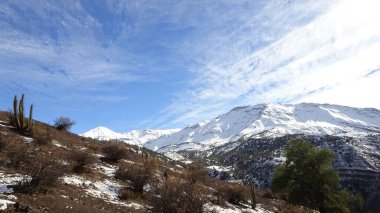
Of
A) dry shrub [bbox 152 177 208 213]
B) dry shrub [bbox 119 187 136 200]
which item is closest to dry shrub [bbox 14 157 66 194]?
dry shrub [bbox 119 187 136 200]

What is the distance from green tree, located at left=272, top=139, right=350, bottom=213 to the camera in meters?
45.0

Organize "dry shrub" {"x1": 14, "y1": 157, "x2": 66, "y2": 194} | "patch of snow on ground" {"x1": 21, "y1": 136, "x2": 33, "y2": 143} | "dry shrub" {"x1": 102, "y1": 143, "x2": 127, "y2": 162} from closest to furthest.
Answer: "dry shrub" {"x1": 14, "y1": 157, "x2": 66, "y2": 194} < "patch of snow on ground" {"x1": 21, "y1": 136, "x2": 33, "y2": 143} < "dry shrub" {"x1": 102, "y1": 143, "x2": 127, "y2": 162}

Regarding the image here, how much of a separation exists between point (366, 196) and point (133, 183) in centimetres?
17141

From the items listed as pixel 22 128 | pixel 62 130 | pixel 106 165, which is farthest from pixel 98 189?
pixel 62 130

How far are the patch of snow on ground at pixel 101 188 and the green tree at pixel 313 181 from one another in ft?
85.3

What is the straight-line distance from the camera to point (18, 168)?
23469 millimetres

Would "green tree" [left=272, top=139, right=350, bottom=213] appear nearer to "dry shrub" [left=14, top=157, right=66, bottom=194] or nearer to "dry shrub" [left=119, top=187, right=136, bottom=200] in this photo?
"dry shrub" [left=119, top=187, right=136, bottom=200]

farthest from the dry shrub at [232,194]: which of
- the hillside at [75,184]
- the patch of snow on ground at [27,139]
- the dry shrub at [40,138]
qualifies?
the patch of snow on ground at [27,139]

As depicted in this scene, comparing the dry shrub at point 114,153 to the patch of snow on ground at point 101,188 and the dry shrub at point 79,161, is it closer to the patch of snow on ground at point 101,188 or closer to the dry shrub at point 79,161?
the dry shrub at point 79,161

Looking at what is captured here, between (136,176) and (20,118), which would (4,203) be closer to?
(136,176)

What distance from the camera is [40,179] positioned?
19.9 metres

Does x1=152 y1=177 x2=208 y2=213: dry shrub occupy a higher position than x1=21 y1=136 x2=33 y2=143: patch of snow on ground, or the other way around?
x1=21 y1=136 x2=33 y2=143: patch of snow on ground

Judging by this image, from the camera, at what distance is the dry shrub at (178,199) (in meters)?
16.8

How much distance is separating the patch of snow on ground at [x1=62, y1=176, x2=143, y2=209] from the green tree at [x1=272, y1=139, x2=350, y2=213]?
26011 mm
